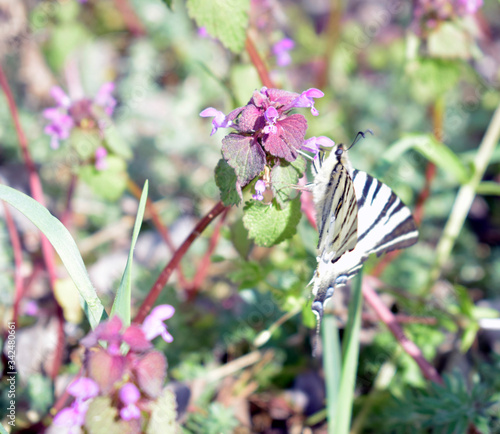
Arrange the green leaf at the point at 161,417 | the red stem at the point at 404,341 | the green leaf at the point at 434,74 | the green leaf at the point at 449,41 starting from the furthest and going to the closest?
the green leaf at the point at 434,74, the green leaf at the point at 449,41, the red stem at the point at 404,341, the green leaf at the point at 161,417

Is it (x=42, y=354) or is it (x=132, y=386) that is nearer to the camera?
(x=132, y=386)

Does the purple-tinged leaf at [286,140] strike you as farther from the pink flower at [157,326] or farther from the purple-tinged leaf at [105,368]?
the purple-tinged leaf at [105,368]

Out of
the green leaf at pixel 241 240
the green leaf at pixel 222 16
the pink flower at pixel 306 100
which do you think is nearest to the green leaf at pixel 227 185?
the pink flower at pixel 306 100

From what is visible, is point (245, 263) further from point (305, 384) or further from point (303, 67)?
point (303, 67)

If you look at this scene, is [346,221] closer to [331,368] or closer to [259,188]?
[259,188]

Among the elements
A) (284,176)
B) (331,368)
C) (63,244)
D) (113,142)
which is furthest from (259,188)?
(113,142)

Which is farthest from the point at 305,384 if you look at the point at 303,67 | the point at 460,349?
the point at 303,67
